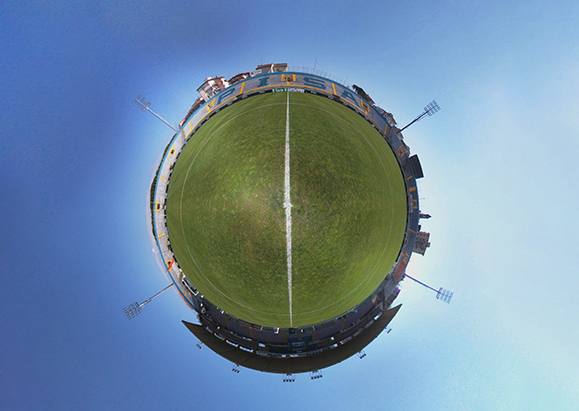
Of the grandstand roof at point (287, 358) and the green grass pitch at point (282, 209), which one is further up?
the green grass pitch at point (282, 209)

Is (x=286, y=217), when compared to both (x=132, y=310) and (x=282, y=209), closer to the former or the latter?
(x=282, y=209)

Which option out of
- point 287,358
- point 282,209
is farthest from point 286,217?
point 287,358

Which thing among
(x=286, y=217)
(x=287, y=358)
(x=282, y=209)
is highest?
(x=282, y=209)

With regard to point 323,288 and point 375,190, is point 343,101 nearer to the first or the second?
point 375,190

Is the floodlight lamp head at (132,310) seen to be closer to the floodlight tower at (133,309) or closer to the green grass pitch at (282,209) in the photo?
the floodlight tower at (133,309)

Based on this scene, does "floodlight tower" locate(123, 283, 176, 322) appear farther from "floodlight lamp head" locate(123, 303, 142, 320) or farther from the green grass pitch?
the green grass pitch

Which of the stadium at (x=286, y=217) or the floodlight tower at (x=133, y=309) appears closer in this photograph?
the stadium at (x=286, y=217)

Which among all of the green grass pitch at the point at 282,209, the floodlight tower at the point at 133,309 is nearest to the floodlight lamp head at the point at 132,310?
the floodlight tower at the point at 133,309
